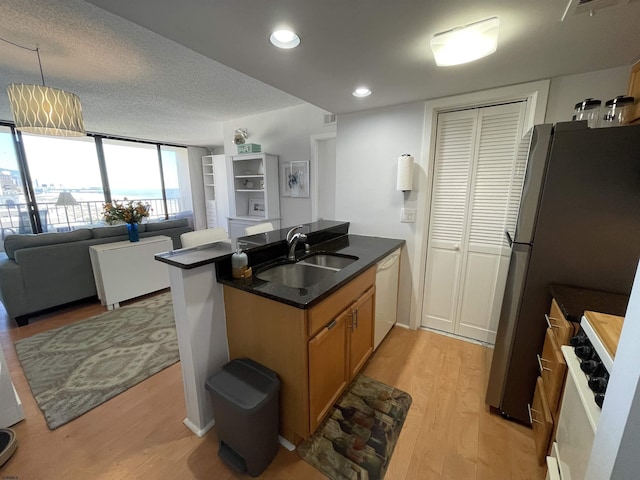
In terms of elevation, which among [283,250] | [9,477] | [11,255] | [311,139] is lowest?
[9,477]

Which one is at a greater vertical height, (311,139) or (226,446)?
(311,139)

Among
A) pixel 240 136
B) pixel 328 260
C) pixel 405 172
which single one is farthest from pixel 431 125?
pixel 240 136

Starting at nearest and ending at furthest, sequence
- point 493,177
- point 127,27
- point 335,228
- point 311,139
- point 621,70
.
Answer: point 621,70, point 127,27, point 493,177, point 335,228, point 311,139

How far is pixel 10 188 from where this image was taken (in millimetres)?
4457

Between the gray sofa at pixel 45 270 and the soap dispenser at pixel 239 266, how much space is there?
9.09 ft

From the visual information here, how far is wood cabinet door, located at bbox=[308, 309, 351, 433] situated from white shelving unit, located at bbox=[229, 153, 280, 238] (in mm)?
2742

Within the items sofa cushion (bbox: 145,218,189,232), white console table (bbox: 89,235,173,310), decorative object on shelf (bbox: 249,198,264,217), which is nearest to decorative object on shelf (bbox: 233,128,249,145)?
decorative object on shelf (bbox: 249,198,264,217)

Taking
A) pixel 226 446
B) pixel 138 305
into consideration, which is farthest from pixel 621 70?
pixel 138 305

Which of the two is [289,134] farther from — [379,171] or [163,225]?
[163,225]

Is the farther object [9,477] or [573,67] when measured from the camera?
[573,67]

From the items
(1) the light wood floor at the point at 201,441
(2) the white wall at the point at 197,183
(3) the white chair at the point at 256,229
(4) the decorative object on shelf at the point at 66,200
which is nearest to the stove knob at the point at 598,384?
(1) the light wood floor at the point at 201,441

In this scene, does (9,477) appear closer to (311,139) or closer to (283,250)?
(283,250)

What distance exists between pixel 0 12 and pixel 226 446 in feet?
9.73

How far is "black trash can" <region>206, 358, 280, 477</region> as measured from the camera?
1.22 metres
